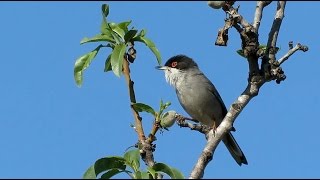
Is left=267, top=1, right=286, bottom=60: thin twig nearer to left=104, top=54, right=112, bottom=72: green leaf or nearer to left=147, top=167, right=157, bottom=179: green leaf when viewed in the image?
left=104, top=54, right=112, bottom=72: green leaf

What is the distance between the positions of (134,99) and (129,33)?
0.68 m

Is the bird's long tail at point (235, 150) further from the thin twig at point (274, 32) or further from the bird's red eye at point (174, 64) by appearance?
the thin twig at point (274, 32)

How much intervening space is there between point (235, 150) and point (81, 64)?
441cm

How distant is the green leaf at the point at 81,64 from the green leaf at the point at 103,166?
1.05 m

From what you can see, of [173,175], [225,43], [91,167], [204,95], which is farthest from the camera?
[204,95]

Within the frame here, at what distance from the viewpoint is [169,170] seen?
327 centimetres

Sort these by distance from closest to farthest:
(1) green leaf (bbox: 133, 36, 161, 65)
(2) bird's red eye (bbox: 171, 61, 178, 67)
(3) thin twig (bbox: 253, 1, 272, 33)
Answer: (3) thin twig (bbox: 253, 1, 272, 33) → (1) green leaf (bbox: 133, 36, 161, 65) → (2) bird's red eye (bbox: 171, 61, 178, 67)

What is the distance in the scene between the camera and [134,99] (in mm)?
3996

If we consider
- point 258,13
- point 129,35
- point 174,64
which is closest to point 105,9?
point 129,35

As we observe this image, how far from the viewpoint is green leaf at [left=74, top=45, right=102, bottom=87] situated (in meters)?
4.51

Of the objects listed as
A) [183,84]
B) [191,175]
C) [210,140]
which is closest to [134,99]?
[210,140]

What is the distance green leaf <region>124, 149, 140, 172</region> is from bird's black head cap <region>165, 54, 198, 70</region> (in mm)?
5731

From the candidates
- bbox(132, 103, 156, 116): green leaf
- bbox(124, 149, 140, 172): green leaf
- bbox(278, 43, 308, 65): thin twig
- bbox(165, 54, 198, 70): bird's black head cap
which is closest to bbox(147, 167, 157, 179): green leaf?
bbox(124, 149, 140, 172): green leaf

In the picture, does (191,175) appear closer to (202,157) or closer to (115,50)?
(202,157)
